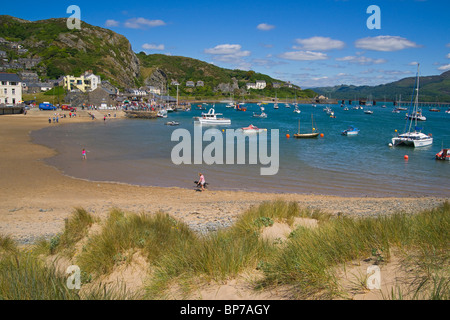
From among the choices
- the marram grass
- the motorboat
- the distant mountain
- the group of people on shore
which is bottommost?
the marram grass

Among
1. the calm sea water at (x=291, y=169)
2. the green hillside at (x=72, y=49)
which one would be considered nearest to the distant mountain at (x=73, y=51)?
the green hillside at (x=72, y=49)

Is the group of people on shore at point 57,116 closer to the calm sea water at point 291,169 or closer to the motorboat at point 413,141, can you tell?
the calm sea water at point 291,169

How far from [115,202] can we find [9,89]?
252 ft

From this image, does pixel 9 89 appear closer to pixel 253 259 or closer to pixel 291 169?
pixel 291 169

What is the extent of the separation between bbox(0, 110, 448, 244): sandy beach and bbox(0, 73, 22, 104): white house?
62388mm

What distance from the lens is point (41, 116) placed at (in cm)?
6838

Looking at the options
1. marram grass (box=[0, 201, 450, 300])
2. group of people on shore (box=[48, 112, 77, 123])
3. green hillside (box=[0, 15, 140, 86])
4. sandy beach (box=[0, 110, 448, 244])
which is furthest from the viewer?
green hillside (box=[0, 15, 140, 86])

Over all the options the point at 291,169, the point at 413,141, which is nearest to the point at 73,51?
the point at 413,141

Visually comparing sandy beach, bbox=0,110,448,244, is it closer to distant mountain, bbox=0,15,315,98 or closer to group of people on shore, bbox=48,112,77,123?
group of people on shore, bbox=48,112,77,123

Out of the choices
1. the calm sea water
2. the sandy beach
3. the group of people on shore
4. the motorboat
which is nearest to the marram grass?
the sandy beach

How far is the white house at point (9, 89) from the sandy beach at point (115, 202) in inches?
2456

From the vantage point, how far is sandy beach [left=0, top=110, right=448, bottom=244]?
13070 millimetres

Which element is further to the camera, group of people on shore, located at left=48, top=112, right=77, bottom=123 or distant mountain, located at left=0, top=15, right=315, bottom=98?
distant mountain, located at left=0, top=15, right=315, bottom=98

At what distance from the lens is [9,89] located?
76.1 meters
